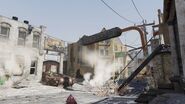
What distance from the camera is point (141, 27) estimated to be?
83.8 feet

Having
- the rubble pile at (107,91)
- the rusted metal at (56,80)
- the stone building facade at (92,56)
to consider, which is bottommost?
the rubble pile at (107,91)

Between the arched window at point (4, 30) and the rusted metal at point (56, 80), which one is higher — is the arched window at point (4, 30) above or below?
above

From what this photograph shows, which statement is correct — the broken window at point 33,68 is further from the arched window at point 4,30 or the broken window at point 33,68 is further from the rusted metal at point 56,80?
the arched window at point 4,30

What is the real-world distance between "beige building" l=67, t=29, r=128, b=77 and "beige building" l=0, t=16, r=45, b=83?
12531 mm

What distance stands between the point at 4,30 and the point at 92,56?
746 inches

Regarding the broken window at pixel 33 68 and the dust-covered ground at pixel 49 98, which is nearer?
the dust-covered ground at pixel 49 98

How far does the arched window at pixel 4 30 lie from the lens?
839 inches

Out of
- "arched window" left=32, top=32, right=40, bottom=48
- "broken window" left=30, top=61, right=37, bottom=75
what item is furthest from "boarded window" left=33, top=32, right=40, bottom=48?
"broken window" left=30, top=61, right=37, bottom=75

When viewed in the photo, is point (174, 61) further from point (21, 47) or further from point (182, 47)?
point (21, 47)

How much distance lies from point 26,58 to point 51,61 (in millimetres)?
6716

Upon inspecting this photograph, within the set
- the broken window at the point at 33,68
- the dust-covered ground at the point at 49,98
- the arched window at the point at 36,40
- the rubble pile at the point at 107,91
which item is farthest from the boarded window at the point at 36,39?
the rubble pile at the point at 107,91

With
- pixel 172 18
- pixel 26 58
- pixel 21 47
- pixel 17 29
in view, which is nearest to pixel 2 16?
pixel 17 29

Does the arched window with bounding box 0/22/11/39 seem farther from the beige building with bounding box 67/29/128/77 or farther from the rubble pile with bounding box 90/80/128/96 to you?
the beige building with bounding box 67/29/128/77

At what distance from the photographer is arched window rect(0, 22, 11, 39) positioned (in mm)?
21322
